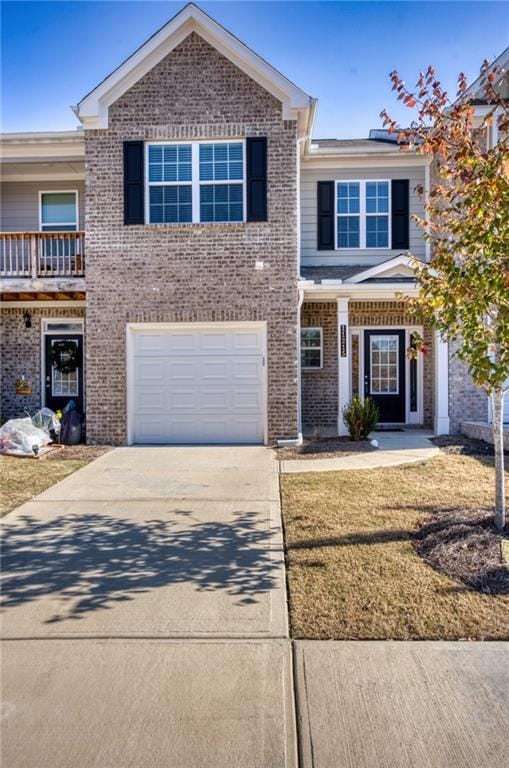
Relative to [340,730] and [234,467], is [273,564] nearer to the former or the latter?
[340,730]

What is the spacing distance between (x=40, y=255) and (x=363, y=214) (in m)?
7.43

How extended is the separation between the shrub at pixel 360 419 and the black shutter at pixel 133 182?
5610mm

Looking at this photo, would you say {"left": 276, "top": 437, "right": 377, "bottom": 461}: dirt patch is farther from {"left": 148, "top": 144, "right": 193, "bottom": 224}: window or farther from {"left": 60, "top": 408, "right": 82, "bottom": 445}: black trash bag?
{"left": 148, "top": 144, "right": 193, "bottom": 224}: window

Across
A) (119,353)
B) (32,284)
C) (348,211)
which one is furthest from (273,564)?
(348,211)

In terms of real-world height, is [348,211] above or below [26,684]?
above

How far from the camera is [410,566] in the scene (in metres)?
4.78

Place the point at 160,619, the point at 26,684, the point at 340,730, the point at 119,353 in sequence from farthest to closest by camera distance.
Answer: the point at 119,353
the point at 160,619
the point at 26,684
the point at 340,730

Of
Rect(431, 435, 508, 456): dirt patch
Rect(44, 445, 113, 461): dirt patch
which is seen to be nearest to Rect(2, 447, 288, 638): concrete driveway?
Rect(44, 445, 113, 461): dirt patch

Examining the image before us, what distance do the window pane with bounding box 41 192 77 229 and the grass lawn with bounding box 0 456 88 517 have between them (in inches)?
254

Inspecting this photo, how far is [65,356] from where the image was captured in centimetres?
1384

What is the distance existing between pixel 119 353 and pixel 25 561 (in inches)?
269

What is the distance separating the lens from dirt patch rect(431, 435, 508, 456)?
34.3 ft

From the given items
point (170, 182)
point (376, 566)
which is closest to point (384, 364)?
point (170, 182)

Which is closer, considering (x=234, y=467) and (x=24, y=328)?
(x=234, y=467)
